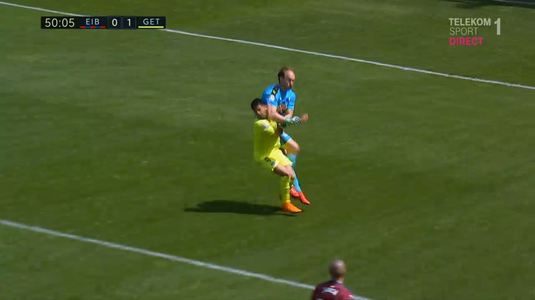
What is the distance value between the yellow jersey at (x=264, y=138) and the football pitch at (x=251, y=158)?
113 centimetres

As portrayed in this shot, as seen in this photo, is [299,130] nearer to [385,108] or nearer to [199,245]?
[385,108]

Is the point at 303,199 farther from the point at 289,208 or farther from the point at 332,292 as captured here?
the point at 332,292

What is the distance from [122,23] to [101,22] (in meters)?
0.66

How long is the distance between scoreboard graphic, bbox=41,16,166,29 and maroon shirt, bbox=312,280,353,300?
2458 centimetres

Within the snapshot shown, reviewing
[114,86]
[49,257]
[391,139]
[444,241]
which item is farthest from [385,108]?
[49,257]

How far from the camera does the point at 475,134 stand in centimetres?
2780

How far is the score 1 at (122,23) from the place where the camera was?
38156 millimetres

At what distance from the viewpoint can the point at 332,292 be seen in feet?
47.6

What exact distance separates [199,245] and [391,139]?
25.9 feet

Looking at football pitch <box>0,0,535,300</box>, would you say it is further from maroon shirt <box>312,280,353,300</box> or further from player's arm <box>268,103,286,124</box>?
maroon shirt <box>312,280,353,300</box>

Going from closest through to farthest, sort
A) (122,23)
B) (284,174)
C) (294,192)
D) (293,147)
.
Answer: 1. (284,174)
2. (293,147)
3. (294,192)
4. (122,23)

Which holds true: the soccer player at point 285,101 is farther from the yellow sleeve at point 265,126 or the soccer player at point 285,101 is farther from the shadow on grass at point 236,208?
the shadow on grass at point 236,208

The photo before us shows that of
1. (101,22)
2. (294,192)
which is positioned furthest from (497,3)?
(294,192)

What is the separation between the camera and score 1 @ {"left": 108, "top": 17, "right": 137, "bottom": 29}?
38.2 meters
